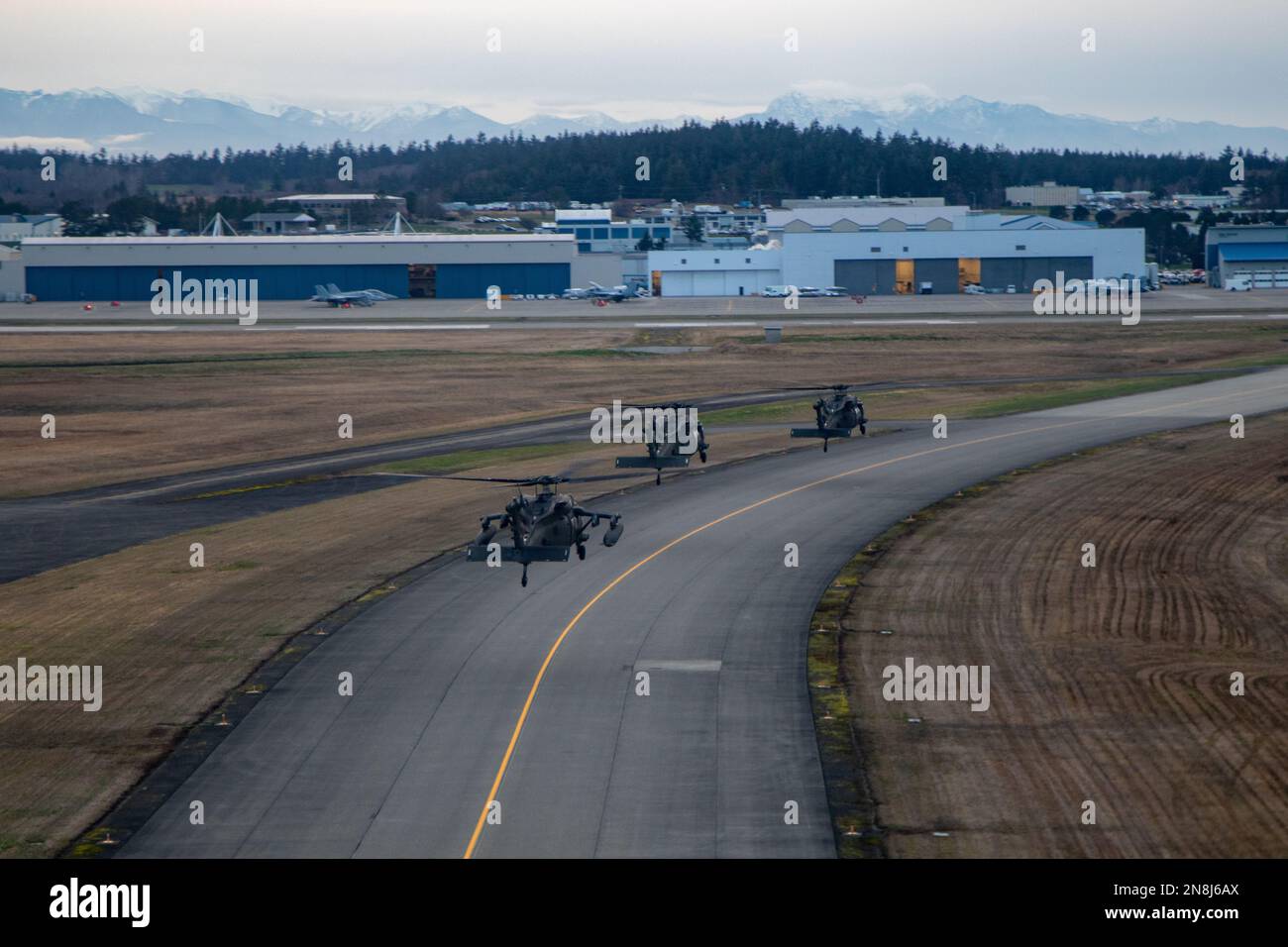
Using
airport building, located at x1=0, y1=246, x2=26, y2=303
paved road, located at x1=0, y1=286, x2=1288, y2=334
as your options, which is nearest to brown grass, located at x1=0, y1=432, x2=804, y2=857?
paved road, located at x1=0, y1=286, x2=1288, y2=334

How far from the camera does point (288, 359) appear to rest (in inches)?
4798

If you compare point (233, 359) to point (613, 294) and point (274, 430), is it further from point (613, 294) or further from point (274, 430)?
point (613, 294)

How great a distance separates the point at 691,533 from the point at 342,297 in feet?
438

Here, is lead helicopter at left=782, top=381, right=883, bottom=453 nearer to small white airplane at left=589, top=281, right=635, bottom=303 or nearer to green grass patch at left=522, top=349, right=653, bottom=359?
green grass patch at left=522, top=349, right=653, bottom=359

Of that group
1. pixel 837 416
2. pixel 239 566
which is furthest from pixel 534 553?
pixel 837 416

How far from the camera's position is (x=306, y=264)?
191m

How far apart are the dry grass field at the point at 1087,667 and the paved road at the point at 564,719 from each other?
2564mm

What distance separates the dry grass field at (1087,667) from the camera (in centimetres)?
2847

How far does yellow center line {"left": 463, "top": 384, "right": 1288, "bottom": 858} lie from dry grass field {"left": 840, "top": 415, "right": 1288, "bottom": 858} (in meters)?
7.47

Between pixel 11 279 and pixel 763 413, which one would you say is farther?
pixel 11 279

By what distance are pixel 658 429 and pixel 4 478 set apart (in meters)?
38.6

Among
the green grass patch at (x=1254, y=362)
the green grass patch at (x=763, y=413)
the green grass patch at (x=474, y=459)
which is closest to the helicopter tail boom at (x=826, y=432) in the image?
the green grass patch at (x=474, y=459)

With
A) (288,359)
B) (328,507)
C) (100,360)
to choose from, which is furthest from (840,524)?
(100,360)

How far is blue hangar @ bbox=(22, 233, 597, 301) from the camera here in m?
188
